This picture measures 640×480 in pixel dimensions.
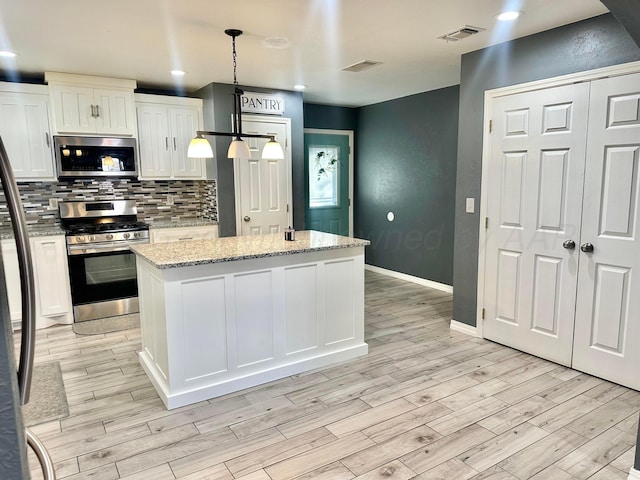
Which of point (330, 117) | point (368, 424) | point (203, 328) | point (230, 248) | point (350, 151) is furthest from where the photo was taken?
point (350, 151)

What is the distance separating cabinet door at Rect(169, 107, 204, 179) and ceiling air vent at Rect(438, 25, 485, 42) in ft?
9.57

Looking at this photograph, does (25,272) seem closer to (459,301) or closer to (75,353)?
(75,353)

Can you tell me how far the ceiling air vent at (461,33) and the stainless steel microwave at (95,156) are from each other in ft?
10.8

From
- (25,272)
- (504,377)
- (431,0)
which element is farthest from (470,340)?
(25,272)

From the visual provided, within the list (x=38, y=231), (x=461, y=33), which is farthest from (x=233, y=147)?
(x=38, y=231)

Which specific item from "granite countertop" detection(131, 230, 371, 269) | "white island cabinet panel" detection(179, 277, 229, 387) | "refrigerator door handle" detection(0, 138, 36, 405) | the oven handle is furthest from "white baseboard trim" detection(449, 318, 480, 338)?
"refrigerator door handle" detection(0, 138, 36, 405)

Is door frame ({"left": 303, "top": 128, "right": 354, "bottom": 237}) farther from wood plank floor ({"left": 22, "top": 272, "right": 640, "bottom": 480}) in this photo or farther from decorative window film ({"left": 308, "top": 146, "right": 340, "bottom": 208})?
wood plank floor ({"left": 22, "top": 272, "right": 640, "bottom": 480})

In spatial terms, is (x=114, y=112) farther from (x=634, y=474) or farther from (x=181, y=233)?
(x=634, y=474)

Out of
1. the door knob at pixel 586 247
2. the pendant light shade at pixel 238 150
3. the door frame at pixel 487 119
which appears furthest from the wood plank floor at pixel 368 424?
the pendant light shade at pixel 238 150

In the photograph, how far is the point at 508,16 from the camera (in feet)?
9.23

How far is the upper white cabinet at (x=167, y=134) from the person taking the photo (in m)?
4.68

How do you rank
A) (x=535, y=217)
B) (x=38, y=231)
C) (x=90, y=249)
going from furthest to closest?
(x=90, y=249) → (x=38, y=231) → (x=535, y=217)

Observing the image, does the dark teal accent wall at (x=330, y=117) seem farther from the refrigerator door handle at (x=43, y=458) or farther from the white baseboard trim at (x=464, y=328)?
the refrigerator door handle at (x=43, y=458)

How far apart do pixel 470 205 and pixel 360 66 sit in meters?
1.68
